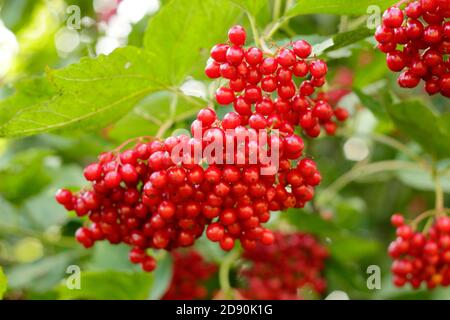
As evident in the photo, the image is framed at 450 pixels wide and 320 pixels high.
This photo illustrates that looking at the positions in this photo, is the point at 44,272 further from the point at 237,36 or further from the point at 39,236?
the point at 237,36

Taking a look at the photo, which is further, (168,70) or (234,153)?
(168,70)

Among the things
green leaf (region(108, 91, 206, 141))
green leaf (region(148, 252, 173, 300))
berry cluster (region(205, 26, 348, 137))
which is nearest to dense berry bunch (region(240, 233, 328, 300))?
green leaf (region(148, 252, 173, 300))

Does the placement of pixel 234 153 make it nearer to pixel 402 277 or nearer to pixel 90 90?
pixel 90 90

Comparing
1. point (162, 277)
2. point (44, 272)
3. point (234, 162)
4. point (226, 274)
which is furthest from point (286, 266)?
point (234, 162)

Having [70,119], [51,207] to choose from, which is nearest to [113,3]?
[51,207]

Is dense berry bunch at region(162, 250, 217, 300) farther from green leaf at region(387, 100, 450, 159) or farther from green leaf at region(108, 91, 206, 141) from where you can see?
green leaf at region(387, 100, 450, 159)

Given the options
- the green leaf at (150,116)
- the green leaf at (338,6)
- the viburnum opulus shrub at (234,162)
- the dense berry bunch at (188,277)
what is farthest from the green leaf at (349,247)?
the green leaf at (338,6)

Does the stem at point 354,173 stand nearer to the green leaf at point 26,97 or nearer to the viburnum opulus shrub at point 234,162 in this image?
the viburnum opulus shrub at point 234,162
